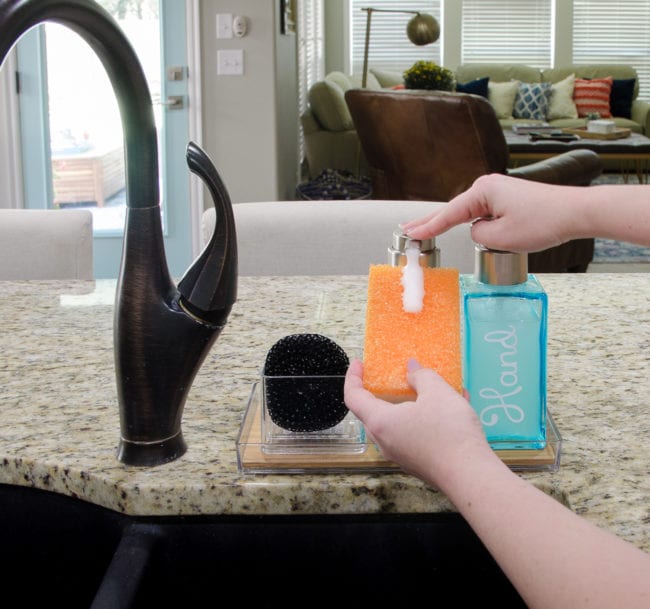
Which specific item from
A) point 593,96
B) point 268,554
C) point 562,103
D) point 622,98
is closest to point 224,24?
point 268,554

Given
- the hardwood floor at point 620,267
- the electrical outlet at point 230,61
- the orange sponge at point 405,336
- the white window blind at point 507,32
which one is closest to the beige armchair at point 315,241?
the orange sponge at point 405,336

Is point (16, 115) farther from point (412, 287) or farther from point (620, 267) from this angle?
point (412, 287)

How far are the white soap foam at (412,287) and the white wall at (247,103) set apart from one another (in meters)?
4.23

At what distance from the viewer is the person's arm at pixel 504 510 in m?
0.57

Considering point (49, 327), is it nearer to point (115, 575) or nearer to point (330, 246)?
point (115, 575)

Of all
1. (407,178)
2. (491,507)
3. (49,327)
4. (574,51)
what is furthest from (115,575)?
(574,51)

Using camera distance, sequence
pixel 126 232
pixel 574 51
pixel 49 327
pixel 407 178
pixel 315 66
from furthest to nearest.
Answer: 1. pixel 574 51
2. pixel 315 66
3. pixel 407 178
4. pixel 49 327
5. pixel 126 232

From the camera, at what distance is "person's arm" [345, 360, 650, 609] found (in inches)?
22.3

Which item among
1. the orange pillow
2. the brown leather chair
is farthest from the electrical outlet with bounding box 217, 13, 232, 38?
the orange pillow

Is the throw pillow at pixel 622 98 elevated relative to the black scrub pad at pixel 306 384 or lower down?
elevated

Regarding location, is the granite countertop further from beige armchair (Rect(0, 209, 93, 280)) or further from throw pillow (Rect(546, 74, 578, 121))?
throw pillow (Rect(546, 74, 578, 121))

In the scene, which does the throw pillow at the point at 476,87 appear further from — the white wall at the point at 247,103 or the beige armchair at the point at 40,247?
the beige armchair at the point at 40,247

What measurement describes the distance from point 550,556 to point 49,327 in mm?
871

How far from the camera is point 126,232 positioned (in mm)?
784
